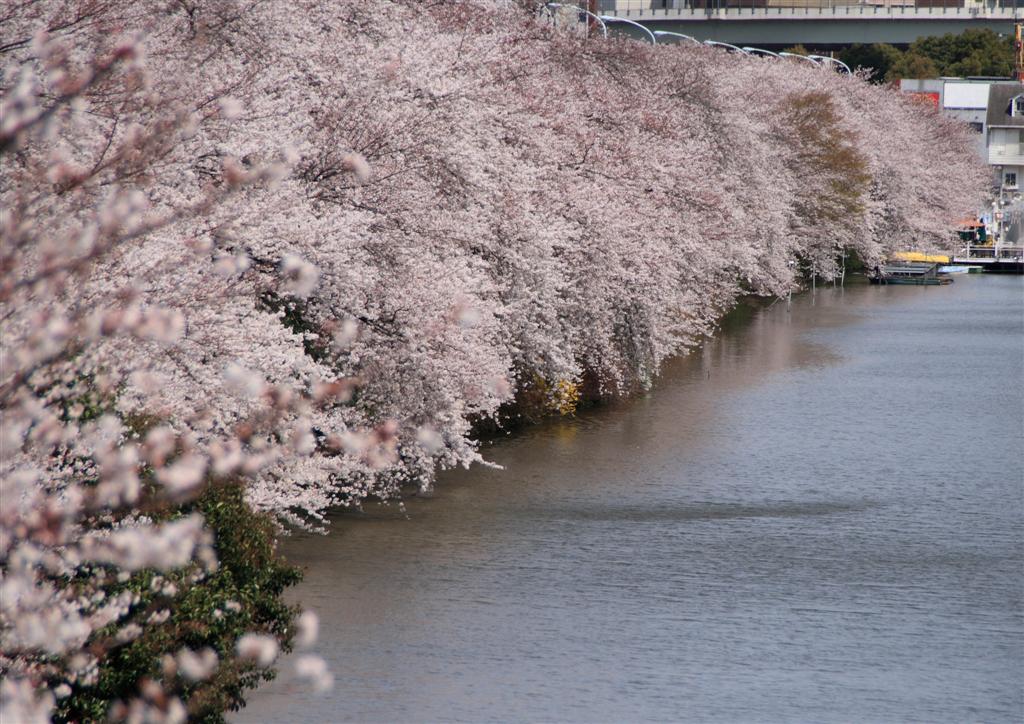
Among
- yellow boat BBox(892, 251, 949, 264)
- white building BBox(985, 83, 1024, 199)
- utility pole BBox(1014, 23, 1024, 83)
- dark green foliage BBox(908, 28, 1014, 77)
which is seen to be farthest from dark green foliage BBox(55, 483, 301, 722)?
utility pole BBox(1014, 23, 1024, 83)

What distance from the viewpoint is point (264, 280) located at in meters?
13.2

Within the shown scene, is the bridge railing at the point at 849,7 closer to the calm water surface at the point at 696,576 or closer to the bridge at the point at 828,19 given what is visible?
the bridge at the point at 828,19

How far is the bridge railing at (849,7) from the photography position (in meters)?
113

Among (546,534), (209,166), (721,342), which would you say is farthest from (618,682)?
(721,342)

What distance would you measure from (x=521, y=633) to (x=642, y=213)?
512 inches

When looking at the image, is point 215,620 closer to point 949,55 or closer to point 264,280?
point 264,280

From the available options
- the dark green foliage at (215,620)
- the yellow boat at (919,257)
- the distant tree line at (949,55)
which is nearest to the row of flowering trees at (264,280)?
the dark green foliage at (215,620)

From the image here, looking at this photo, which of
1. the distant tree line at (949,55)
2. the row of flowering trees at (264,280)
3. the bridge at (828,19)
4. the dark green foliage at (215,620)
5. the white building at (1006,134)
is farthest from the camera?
the bridge at (828,19)

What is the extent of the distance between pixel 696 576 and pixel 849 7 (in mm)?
102974

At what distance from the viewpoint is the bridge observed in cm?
11256

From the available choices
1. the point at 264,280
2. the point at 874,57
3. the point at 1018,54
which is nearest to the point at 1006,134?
the point at 874,57

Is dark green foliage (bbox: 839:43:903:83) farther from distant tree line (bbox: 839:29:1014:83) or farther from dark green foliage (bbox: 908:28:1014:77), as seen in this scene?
dark green foliage (bbox: 908:28:1014:77)

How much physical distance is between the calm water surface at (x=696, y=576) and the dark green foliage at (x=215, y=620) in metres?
0.71

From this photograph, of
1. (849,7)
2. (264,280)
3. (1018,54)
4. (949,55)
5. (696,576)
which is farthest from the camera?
(849,7)
